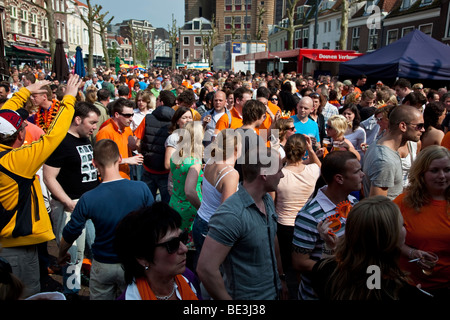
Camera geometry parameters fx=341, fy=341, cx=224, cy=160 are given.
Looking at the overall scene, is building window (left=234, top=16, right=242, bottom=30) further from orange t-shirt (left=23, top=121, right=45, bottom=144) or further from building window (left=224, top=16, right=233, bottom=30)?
orange t-shirt (left=23, top=121, right=45, bottom=144)

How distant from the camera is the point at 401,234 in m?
1.70

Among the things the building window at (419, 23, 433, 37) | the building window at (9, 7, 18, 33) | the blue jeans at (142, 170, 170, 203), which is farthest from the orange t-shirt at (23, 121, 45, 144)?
the building window at (9, 7, 18, 33)

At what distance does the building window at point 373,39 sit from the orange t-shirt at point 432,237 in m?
30.7

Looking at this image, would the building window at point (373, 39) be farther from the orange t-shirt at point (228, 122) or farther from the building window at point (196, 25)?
the building window at point (196, 25)

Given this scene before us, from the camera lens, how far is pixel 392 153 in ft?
10.3

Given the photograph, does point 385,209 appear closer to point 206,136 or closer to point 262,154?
point 262,154

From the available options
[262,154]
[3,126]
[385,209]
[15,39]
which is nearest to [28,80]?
[3,126]

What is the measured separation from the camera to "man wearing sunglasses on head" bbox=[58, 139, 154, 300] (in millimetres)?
2508

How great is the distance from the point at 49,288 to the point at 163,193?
182 cm

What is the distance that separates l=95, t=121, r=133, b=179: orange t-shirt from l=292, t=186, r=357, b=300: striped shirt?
102 inches

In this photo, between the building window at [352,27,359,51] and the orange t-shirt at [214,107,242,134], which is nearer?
the orange t-shirt at [214,107,242,134]

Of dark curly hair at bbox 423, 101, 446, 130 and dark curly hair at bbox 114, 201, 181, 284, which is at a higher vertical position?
dark curly hair at bbox 423, 101, 446, 130

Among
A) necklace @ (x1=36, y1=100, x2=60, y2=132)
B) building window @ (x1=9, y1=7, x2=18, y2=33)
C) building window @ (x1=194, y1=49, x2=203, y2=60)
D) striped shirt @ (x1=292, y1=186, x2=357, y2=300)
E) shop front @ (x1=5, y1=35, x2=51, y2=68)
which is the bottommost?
striped shirt @ (x1=292, y1=186, x2=357, y2=300)

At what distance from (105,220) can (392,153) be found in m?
2.55
